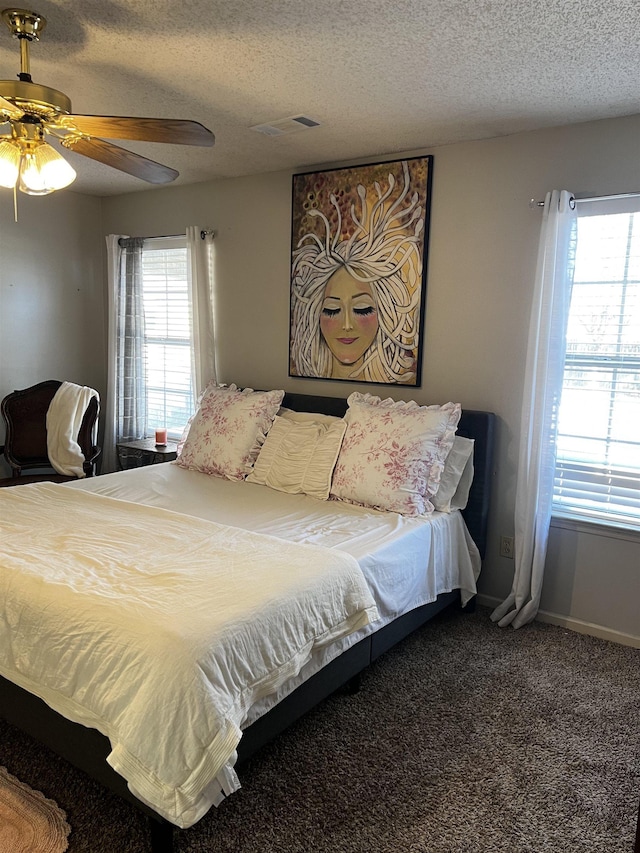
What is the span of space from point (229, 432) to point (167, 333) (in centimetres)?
135

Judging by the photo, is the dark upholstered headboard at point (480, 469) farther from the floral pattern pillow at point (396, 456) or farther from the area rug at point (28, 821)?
the area rug at point (28, 821)

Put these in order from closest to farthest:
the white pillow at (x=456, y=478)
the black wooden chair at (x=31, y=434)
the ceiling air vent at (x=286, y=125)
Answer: the ceiling air vent at (x=286, y=125)
the white pillow at (x=456, y=478)
the black wooden chair at (x=31, y=434)

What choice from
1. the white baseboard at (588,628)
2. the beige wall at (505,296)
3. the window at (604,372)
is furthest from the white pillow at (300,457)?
the white baseboard at (588,628)

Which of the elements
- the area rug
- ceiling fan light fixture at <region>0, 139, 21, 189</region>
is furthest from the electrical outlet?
ceiling fan light fixture at <region>0, 139, 21, 189</region>

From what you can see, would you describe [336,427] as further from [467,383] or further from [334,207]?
[334,207]

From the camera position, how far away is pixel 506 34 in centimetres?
200

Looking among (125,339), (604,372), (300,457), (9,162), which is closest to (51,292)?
(125,339)

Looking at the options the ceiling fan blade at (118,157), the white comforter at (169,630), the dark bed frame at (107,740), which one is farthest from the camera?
the ceiling fan blade at (118,157)

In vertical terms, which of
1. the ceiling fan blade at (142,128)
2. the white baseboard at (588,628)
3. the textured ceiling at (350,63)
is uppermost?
the textured ceiling at (350,63)

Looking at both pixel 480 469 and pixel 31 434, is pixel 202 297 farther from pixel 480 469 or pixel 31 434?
pixel 480 469

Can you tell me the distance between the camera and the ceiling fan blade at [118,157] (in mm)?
2182

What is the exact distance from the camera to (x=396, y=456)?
2939 millimetres

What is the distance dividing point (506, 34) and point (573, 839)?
2.51m

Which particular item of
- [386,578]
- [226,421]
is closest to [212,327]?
[226,421]
